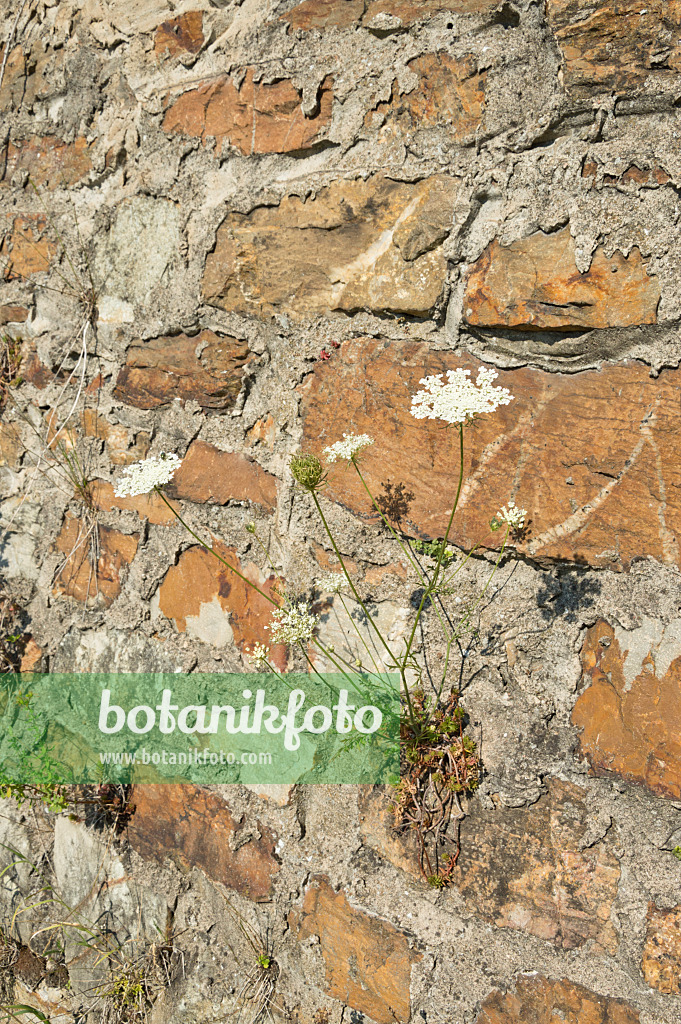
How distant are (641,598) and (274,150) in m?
1.16

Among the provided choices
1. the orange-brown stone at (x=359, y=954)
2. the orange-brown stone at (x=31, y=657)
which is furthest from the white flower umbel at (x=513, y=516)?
the orange-brown stone at (x=31, y=657)

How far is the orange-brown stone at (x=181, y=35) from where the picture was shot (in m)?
1.58

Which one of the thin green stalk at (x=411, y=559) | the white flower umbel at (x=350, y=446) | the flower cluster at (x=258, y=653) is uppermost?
the white flower umbel at (x=350, y=446)

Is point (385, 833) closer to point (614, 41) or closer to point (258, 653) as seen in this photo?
point (258, 653)

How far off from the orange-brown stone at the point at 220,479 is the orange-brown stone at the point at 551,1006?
1001 millimetres

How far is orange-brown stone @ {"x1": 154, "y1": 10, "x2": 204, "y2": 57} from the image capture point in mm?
1580

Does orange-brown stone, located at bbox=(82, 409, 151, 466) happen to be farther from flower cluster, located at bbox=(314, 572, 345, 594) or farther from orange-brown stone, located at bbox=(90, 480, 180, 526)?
flower cluster, located at bbox=(314, 572, 345, 594)

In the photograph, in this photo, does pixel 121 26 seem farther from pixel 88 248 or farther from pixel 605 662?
pixel 605 662

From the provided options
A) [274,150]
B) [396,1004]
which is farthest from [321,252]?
[396,1004]

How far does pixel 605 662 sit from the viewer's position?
115 cm

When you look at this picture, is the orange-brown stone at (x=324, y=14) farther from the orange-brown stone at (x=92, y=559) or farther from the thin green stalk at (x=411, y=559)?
the orange-brown stone at (x=92, y=559)

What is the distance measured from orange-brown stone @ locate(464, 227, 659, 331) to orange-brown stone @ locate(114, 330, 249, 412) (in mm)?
Result: 579

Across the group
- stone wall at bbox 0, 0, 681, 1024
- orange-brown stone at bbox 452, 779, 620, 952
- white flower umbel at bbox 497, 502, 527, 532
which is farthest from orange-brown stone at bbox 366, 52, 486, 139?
orange-brown stone at bbox 452, 779, 620, 952

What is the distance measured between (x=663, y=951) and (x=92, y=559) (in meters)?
1.51
